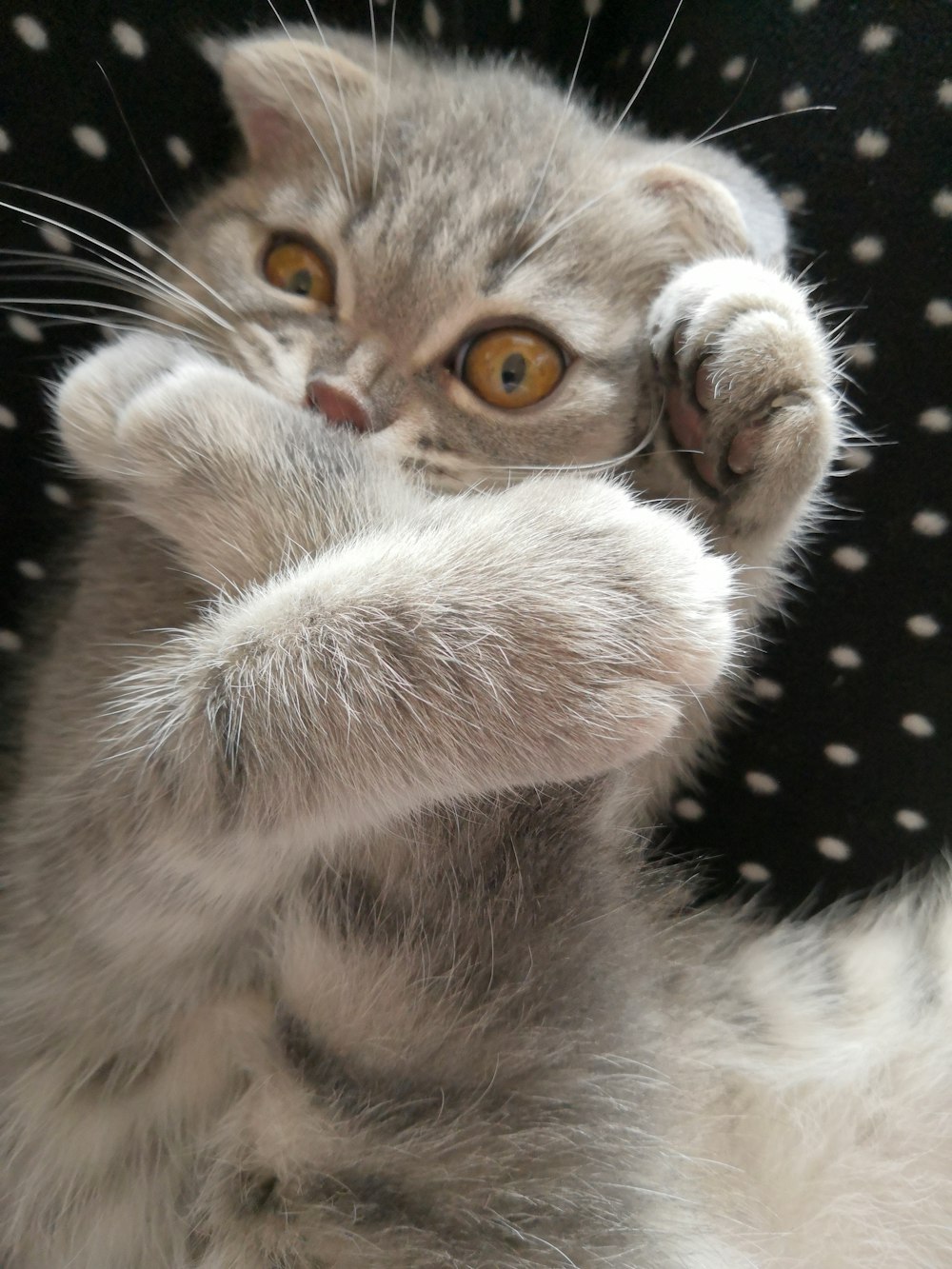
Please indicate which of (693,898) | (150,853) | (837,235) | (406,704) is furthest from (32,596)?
(837,235)

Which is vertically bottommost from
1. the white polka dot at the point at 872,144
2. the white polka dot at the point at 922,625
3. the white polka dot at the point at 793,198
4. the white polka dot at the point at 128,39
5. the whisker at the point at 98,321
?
the white polka dot at the point at 922,625

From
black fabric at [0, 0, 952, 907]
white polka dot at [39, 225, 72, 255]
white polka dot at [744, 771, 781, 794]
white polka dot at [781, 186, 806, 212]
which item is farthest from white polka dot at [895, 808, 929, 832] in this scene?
white polka dot at [39, 225, 72, 255]

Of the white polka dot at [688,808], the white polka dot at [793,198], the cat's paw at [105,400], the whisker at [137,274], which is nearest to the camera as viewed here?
the cat's paw at [105,400]

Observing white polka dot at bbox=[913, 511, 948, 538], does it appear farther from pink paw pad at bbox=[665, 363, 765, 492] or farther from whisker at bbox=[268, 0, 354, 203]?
whisker at bbox=[268, 0, 354, 203]

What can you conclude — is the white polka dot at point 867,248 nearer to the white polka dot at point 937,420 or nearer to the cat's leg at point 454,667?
the white polka dot at point 937,420

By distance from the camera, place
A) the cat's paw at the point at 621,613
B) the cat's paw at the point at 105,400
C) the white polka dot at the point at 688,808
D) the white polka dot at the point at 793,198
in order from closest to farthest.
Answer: the cat's paw at the point at 621,613, the cat's paw at the point at 105,400, the white polka dot at the point at 793,198, the white polka dot at the point at 688,808

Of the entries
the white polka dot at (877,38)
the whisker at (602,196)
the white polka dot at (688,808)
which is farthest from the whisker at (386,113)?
the white polka dot at (688,808)

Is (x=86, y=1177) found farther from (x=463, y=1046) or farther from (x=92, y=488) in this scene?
(x=92, y=488)
